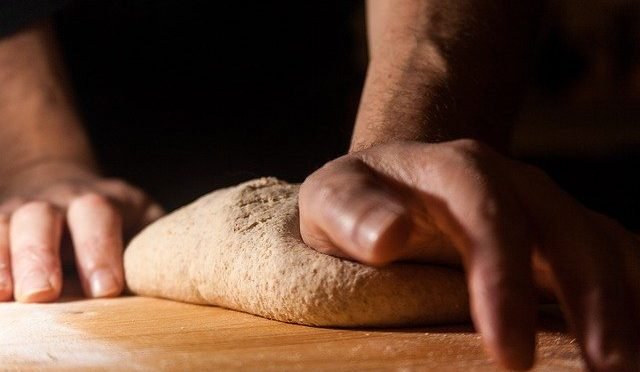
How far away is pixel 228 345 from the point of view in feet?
2.39

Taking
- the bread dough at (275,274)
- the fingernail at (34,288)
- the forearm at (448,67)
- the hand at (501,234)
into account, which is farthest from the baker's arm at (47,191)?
the hand at (501,234)

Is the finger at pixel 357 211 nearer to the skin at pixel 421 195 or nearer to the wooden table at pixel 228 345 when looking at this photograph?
the skin at pixel 421 195

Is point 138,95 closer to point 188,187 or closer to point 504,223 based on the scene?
point 188,187

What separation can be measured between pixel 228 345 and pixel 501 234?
0.29 m

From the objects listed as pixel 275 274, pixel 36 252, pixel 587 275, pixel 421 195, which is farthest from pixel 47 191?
pixel 587 275

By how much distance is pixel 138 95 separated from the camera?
1.65 metres

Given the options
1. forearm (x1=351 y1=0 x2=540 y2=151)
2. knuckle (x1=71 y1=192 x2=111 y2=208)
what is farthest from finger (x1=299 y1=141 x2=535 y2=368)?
knuckle (x1=71 y1=192 x2=111 y2=208)

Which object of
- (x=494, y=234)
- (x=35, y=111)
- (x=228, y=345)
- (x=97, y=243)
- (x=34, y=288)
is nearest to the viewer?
(x=494, y=234)

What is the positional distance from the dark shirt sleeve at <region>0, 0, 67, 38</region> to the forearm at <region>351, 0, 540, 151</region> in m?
0.58

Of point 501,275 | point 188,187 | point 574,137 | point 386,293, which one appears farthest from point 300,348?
point 574,137

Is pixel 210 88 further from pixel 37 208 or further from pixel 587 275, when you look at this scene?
pixel 587 275

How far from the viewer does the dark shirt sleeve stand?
139cm

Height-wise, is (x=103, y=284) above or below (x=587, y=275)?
below

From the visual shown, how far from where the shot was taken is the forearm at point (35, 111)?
4.95 ft
